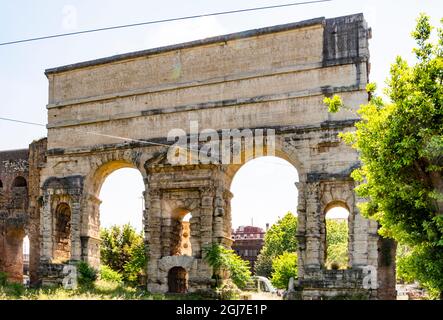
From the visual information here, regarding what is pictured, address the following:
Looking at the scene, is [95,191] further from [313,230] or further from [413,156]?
[413,156]

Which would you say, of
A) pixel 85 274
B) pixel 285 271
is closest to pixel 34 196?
pixel 85 274

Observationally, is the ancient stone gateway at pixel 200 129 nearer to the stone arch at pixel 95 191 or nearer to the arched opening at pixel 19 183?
the stone arch at pixel 95 191

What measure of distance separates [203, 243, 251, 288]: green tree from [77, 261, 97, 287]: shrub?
489 centimetres

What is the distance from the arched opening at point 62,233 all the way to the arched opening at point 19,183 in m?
4.13

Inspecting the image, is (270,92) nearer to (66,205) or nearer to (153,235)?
(153,235)

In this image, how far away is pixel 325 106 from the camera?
20047mm

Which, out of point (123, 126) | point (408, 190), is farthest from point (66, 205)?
point (408, 190)

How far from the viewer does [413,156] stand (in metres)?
12.6

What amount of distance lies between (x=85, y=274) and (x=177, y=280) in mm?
3485

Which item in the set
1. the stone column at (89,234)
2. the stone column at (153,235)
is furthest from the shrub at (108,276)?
the stone column at (153,235)

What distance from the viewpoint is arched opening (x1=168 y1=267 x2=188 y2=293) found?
70.9 ft

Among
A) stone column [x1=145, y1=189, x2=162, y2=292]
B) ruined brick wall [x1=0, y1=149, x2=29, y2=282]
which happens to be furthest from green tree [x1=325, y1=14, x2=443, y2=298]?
ruined brick wall [x1=0, y1=149, x2=29, y2=282]
